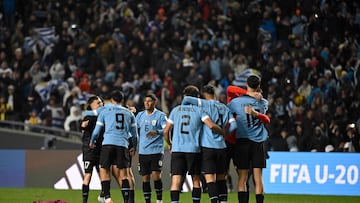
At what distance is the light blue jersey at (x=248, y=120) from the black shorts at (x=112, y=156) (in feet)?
8.32

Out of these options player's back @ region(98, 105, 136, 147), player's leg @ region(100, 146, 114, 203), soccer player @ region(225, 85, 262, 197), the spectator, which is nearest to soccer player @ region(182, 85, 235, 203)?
soccer player @ region(225, 85, 262, 197)

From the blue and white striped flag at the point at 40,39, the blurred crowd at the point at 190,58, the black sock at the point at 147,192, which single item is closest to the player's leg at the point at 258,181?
the black sock at the point at 147,192

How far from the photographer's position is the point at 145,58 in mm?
32219

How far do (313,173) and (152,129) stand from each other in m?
7.56

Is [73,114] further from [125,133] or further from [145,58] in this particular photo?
[125,133]

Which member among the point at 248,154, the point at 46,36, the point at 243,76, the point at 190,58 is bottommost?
the point at 248,154

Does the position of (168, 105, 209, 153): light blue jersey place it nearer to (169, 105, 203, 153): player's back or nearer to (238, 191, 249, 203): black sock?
(169, 105, 203, 153): player's back

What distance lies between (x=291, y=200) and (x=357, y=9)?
10.8m

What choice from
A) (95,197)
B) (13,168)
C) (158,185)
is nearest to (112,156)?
(158,185)

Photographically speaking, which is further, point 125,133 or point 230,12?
point 230,12

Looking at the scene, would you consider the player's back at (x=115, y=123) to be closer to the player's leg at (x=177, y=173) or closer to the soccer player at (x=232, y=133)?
Answer: the player's leg at (x=177, y=173)

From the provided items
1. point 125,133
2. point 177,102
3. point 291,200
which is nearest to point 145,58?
point 177,102

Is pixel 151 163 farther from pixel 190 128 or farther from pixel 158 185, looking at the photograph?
pixel 190 128

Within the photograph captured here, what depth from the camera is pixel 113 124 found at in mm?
19062
